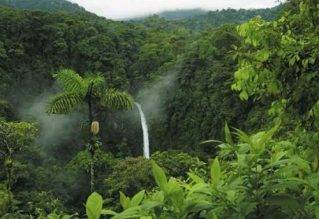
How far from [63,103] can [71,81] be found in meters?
0.53

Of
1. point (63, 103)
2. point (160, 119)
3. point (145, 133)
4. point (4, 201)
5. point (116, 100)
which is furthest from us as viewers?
point (160, 119)

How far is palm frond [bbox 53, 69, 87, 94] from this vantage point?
1211cm

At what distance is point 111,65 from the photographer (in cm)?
4819

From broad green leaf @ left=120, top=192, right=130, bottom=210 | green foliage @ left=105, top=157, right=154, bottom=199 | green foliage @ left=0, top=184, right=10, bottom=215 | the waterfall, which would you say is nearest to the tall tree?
green foliage @ left=0, top=184, right=10, bottom=215

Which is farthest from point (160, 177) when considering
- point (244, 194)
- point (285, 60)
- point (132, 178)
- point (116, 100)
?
point (132, 178)

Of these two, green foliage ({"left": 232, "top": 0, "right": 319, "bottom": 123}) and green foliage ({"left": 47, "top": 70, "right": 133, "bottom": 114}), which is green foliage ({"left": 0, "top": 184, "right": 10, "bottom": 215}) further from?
green foliage ({"left": 232, "top": 0, "right": 319, "bottom": 123})

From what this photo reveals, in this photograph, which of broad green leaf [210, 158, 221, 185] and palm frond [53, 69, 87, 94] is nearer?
broad green leaf [210, 158, 221, 185]

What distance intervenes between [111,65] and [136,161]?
29.7m

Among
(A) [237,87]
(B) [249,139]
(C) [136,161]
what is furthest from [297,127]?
(C) [136,161]

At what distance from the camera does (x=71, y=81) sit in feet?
40.2

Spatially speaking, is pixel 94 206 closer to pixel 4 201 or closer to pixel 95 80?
pixel 95 80

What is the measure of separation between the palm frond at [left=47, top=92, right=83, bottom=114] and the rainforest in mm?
32

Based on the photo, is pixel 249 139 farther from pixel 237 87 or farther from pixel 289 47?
pixel 237 87

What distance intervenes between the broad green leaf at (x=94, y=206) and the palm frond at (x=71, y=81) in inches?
427
